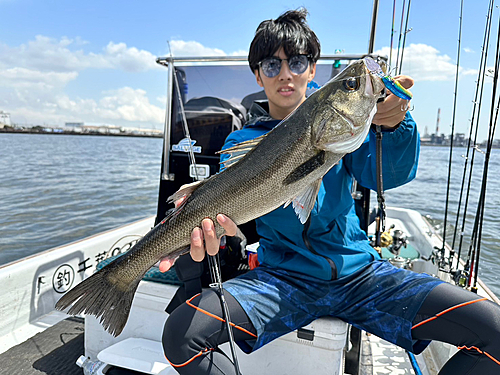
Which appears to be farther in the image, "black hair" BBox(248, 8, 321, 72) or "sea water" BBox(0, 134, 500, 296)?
"sea water" BBox(0, 134, 500, 296)

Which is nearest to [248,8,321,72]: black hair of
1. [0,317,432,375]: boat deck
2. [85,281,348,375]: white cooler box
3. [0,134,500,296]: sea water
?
[85,281,348,375]: white cooler box

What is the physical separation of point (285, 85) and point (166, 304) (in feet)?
6.04

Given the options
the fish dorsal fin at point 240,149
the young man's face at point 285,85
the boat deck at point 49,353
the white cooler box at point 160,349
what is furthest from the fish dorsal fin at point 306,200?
the boat deck at point 49,353

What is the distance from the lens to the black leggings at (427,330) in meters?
1.77

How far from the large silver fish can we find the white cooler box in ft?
2.10

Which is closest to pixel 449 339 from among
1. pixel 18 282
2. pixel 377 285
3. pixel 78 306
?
pixel 377 285

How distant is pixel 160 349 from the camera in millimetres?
2611

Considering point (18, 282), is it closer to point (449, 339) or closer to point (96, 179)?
point (449, 339)

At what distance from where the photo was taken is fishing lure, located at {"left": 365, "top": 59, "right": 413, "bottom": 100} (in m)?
1.58

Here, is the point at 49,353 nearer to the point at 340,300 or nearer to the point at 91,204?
the point at 340,300

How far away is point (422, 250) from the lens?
18.9 ft

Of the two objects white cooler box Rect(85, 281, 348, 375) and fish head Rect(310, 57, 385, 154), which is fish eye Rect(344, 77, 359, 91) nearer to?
fish head Rect(310, 57, 385, 154)

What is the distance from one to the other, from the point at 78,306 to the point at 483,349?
217 cm

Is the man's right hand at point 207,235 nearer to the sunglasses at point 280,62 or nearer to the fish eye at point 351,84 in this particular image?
the fish eye at point 351,84
